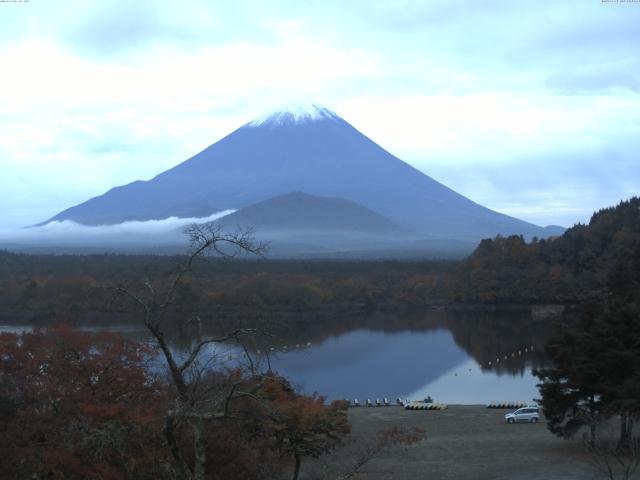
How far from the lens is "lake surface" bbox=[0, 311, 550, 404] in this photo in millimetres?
19844

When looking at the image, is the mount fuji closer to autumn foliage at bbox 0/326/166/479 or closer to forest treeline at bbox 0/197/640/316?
forest treeline at bbox 0/197/640/316

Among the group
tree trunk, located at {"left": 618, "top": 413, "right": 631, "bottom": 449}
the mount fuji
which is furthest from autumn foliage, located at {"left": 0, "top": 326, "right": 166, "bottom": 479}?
the mount fuji

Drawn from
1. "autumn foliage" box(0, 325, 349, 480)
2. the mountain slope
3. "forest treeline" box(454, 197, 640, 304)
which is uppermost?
the mountain slope

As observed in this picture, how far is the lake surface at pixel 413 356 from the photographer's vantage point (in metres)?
19.8

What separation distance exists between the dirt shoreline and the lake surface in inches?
105

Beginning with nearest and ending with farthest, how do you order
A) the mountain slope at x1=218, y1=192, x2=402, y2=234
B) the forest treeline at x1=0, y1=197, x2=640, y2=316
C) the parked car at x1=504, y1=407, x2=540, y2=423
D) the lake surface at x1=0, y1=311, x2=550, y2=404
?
the parked car at x1=504, y1=407, x2=540, y2=423 < the lake surface at x1=0, y1=311, x2=550, y2=404 < the forest treeline at x1=0, y1=197, x2=640, y2=316 < the mountain slope at x1=218, y1=192, x2=402, y2=234

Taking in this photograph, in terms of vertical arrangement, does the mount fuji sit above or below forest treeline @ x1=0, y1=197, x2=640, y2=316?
above

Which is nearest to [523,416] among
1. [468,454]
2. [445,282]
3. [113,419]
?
[468,454]

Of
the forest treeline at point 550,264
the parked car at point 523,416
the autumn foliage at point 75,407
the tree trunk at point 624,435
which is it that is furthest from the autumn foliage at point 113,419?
A: the forest treeline at point 550,264

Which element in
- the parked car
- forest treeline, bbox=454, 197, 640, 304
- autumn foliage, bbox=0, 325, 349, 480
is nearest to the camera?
autumn foliage, bbox=0, 325, 349, 480

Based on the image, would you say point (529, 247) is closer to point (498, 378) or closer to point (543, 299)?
point (543, 299)

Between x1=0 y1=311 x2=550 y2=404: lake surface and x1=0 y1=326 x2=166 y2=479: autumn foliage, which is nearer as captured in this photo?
x1=0 y1=326 x2=166 y2=479: autumn foliage

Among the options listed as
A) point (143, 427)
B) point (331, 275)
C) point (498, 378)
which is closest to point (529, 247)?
point (331, 275)

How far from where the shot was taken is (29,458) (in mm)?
6617
